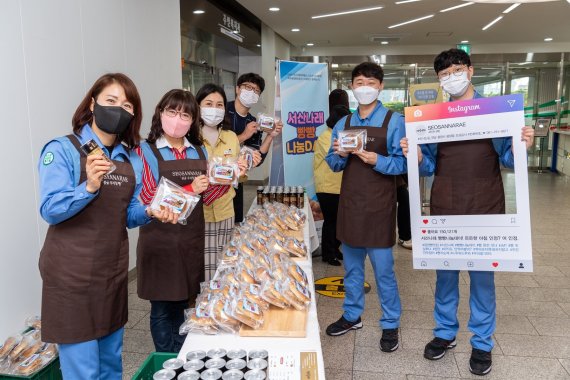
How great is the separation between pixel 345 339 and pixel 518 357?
112 centimetres

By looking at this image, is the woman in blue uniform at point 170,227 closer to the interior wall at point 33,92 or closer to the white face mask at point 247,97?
the interior wall at point 33,92

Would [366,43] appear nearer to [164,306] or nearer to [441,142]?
[441,142]

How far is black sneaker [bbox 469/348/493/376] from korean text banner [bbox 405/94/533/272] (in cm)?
60

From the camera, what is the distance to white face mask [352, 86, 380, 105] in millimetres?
2891

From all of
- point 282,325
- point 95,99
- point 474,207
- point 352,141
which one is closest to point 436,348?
point 474,207

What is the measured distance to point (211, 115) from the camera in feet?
9.88

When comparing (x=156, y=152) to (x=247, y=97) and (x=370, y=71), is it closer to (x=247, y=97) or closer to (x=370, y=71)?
(x=370, y=71)

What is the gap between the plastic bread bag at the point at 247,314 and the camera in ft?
5.78

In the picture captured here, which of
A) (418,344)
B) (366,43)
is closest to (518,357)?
(418,344)

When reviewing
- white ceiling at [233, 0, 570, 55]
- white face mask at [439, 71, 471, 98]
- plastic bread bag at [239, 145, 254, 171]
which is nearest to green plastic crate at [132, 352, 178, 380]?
plastic bread bag at [239, 145, 254, 171]

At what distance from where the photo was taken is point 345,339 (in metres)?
3.22

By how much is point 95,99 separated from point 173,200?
51 centimetres

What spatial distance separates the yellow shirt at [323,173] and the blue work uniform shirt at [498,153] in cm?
182

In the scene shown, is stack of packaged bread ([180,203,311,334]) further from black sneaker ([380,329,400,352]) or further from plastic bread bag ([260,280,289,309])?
black sneaker ([380,329,400,352])
